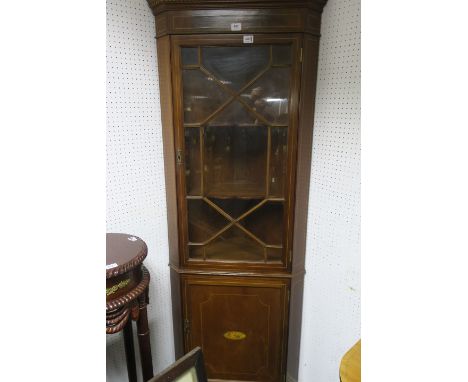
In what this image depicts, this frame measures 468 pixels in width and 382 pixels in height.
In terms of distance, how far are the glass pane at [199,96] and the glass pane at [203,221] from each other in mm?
385

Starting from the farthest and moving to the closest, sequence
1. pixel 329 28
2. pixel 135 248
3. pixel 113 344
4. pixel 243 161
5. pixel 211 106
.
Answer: pixel 113 344, pixel 243 161, pixel 211 106, pixel 329 28, pixel 135 248

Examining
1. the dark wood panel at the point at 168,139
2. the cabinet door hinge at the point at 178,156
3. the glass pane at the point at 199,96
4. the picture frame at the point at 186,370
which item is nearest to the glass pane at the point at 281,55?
the glass pane at the point at 199,96

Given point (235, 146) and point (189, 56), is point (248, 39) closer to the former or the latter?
point (189, 56)

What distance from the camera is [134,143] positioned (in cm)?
146

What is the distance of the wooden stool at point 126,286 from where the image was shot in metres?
1.04

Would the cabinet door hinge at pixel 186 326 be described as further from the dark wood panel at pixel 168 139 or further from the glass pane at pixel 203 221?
the glass pane at pixel 203 221

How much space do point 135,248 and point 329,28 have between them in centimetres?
108

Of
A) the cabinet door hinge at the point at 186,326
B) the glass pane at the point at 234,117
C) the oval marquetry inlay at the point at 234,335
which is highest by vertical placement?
the glass pane at the point at 234,117

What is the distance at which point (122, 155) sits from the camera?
4.73 feet

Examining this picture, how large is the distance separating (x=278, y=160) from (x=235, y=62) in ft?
1.42

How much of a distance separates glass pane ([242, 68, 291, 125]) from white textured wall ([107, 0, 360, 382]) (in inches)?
5.5
